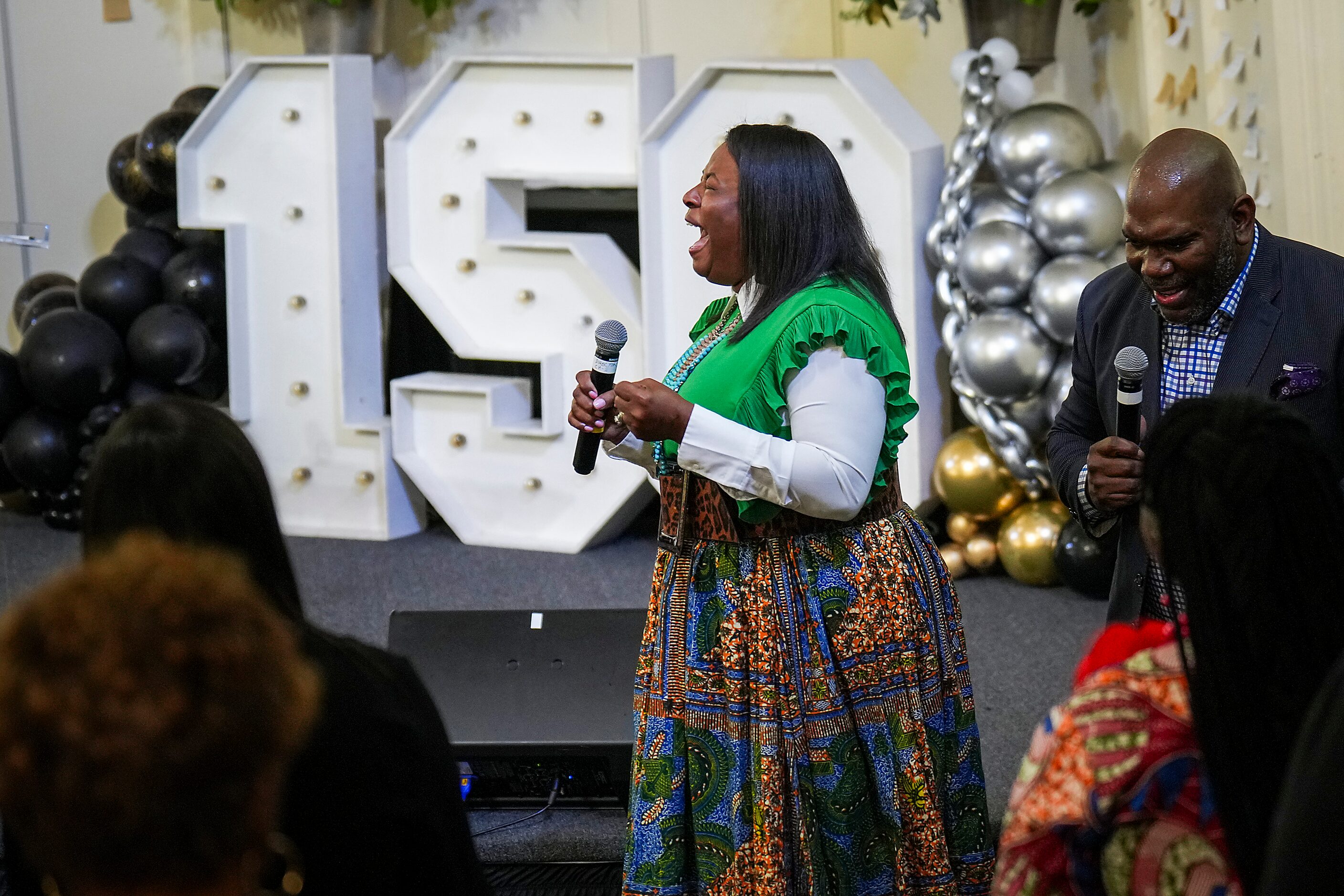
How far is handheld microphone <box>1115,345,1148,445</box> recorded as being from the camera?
6.13 ft

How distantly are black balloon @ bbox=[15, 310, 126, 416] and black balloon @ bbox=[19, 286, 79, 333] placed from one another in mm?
388

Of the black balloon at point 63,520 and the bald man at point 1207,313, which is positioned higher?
the bald man at point 1207,313

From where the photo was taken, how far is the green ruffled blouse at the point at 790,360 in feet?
6.38

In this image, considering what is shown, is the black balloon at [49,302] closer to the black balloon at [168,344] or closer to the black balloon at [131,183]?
the black balloon at [131,183]

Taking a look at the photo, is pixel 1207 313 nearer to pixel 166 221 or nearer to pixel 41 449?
pixel 41 449

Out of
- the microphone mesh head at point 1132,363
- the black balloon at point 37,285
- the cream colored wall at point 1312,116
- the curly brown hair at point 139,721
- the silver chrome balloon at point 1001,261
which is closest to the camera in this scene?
the curly brown hair at point 139,721

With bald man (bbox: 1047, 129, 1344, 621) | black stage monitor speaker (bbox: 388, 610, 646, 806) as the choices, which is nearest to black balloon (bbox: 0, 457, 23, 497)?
black stage monitor speaker (bbox: 388, 610, 646, 806)

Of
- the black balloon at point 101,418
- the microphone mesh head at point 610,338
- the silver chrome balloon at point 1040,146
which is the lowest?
the black balloon at point 101,418

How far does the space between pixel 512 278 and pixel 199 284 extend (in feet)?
3.95

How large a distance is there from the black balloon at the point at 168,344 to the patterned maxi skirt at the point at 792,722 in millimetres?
3502

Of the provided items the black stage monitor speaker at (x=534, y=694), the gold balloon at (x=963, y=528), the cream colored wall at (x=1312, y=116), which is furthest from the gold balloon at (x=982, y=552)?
the black stage monitor speaker at (x=534, y=694)

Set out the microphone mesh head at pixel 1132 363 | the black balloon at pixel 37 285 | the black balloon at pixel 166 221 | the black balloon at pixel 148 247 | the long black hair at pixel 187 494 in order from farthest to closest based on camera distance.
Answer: the black balloon at pixel 37 285 < the black balloon at pixel 166 221 < the black balloon at pixel 148 247 < the microphone mesh head at pixel 1132 363 < the long black hair at pixel 187 494

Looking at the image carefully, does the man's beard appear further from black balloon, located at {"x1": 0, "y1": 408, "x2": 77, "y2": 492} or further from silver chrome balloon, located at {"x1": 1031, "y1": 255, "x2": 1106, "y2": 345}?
black balloon, located at {"x1": 0, "y1": 408, "x2": 77, "y2": 492}

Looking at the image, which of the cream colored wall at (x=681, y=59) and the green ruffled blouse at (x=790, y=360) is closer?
the green ruffled blouse at (x=790, y=360)
